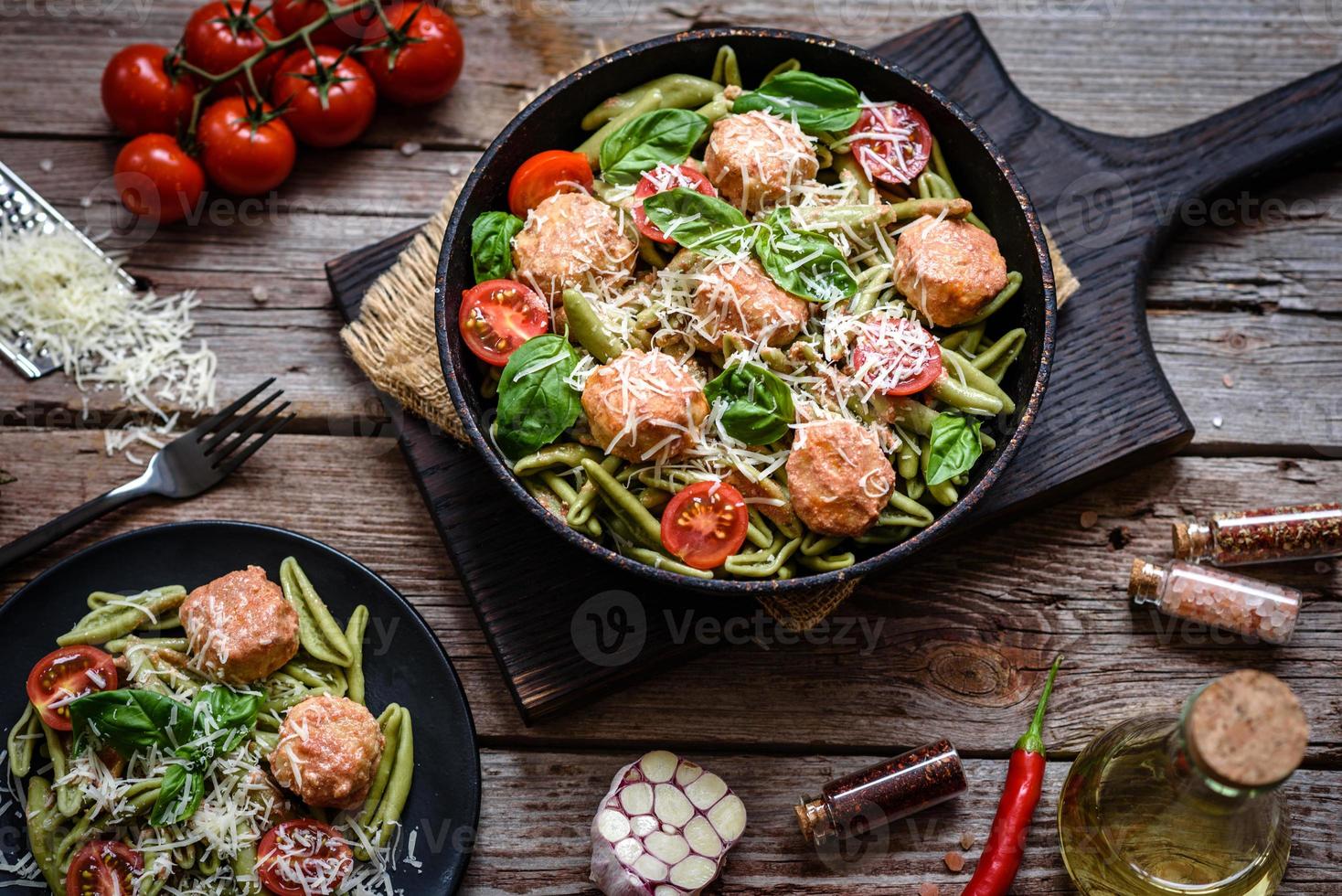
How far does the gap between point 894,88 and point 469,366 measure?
153cm

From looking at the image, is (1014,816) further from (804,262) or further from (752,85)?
(752,85)

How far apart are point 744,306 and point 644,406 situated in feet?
1.33

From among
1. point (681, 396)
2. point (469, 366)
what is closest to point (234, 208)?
point (469, 366)

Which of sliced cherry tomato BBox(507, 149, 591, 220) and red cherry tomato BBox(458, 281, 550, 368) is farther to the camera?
sliced cherry tomato BBox(507, 149, 591, 220)

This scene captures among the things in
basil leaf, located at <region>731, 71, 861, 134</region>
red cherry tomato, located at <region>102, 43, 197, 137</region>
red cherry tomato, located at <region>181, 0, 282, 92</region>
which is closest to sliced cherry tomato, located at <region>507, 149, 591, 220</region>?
basil leaf, located at <region>731, 71, 861, 134</region>

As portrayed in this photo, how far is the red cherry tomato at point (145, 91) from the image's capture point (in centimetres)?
393

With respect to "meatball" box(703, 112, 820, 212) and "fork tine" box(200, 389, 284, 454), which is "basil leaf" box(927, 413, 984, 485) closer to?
"meatball" box(703, 112, 820, 212)

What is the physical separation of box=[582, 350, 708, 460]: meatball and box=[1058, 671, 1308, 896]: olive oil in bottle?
4.69ft

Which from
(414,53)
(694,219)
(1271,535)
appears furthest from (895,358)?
(414,53)

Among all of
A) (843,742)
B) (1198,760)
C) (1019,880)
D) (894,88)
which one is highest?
(894,88)

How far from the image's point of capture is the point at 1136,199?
3.83 m

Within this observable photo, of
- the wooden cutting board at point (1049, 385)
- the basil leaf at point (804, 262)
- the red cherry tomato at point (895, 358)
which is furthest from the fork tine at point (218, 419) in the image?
the red cherry tomato at point (895, 358)

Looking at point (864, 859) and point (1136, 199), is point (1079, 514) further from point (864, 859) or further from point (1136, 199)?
point (864, 859)

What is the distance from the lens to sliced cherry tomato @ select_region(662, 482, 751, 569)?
118 inches
